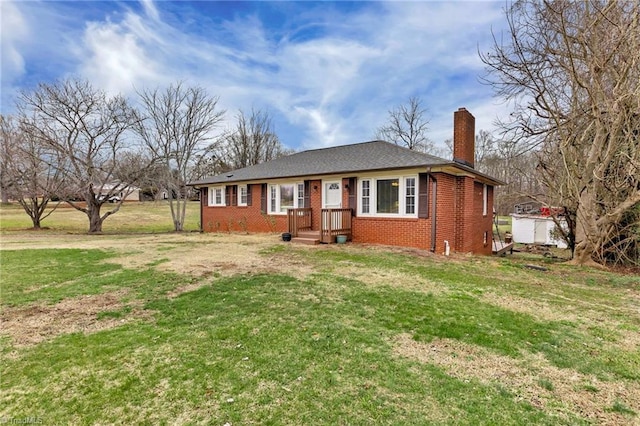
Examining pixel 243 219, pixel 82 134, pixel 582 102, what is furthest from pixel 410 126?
pixel 82 134

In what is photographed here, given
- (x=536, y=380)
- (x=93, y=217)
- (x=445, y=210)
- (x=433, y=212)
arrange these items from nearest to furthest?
(x=536, y=380)
(x=433, y=212)
(x=445, y=210)
(x=93, y=217)

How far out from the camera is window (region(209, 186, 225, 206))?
16875 mm

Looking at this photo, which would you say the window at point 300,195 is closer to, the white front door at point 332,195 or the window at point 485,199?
the white front door at point 332,195

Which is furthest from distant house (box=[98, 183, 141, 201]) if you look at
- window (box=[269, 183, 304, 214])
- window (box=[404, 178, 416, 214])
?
window (box=[404, 178, 416, 214])

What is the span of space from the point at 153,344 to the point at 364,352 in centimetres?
232

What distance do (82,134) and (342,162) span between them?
14666mm

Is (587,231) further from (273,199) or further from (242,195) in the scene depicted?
(242,195)

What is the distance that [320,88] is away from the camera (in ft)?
63.4

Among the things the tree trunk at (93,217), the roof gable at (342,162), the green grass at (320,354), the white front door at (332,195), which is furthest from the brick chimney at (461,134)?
the tree trunk at (93,217)

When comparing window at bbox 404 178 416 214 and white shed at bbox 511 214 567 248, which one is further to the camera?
white shed at bbox 511 214 567 248

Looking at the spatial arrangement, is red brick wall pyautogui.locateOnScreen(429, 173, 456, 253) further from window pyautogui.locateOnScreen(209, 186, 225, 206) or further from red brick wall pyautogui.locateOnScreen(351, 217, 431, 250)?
window pyautogui.locateOnScreen(209, 186, 225, 206)

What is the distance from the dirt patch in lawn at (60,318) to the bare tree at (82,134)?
14986 mm

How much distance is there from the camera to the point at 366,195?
11.3 metres

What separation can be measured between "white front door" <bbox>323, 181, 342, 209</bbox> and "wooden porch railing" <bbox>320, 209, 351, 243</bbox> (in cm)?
72
